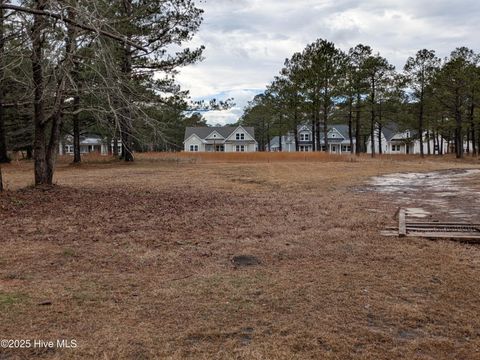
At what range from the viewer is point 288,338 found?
2.95 m

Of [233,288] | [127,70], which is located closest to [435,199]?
[233,288]

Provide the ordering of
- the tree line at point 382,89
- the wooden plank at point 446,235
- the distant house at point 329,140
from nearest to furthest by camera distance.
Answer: the wooden plank at point 446,235
the tree line at point 382,89
the distant house at point 329,140

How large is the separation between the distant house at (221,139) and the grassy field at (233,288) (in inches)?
2164

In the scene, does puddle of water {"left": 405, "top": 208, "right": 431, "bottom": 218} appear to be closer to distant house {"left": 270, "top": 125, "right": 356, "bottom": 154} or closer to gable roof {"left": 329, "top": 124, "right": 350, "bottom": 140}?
distant house {"left": 270, "top": 125, "right": 356, "bottom": 154}

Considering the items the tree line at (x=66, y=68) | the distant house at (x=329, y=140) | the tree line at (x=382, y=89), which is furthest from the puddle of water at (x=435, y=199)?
the distant house at (x=329, y=140)

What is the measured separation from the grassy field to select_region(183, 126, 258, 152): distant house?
54970 mm

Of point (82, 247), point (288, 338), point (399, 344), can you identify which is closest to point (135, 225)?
point (82, 247)

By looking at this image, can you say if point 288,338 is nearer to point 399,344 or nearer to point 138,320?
point 399,344

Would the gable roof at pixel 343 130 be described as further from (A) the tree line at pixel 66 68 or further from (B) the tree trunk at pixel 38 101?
(B) the tree trunk at pixel 38 101

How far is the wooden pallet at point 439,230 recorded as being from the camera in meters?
5.89

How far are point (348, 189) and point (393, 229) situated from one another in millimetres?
6414

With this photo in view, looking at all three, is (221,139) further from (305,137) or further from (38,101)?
(38,101)

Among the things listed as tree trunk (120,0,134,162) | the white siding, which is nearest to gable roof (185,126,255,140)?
the white siding

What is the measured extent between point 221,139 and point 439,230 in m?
58.2
